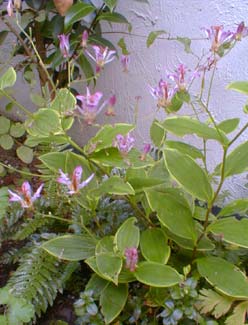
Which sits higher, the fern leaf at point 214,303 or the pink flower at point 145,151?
the pink flower at point 145,151

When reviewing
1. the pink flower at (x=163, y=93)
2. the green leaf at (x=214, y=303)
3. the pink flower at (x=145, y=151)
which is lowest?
the green leaf at (x=214, y=303)

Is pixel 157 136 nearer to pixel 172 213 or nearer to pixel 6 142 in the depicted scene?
pixel 172 213

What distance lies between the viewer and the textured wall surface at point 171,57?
159cm

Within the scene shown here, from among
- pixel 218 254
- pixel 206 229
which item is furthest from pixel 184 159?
pixel 218 254

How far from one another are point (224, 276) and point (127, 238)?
22 centimetres

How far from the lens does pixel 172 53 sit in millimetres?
1752

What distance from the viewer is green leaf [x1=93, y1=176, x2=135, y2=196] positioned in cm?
104

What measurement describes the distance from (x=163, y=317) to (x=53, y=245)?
0.29 metres

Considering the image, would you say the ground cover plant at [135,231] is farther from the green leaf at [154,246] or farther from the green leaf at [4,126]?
the green leaf at [4,126]

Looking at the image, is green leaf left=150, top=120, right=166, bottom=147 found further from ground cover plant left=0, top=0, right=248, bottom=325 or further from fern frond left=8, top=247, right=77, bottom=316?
fern frond left=8, top=247, right=77, bottom=316

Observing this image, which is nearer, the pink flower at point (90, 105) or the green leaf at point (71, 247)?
the pink flower at point (90, 105)

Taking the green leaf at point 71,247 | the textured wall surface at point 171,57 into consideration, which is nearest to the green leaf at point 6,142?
the textured wall surface at point 171,57

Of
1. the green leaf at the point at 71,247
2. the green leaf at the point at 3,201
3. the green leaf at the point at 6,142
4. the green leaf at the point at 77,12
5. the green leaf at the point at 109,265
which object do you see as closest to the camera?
the green leaf at the point at 109,265

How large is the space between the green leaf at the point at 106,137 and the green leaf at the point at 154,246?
0.77 ft
